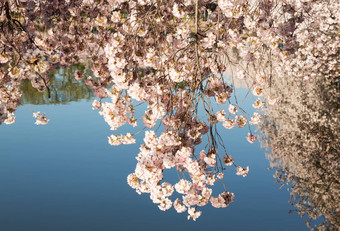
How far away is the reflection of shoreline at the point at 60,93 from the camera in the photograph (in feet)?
66.5

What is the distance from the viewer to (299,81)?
433 inches

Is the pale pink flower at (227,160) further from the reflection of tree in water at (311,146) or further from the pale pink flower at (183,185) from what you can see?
the reflection of tree in water at (311,146)

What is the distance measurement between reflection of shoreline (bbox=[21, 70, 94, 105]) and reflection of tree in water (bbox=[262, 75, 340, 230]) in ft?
38.2

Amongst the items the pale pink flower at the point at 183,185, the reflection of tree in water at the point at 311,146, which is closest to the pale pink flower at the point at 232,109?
the pale pink flower at the point at 183,185

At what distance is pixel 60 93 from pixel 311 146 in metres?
15.3

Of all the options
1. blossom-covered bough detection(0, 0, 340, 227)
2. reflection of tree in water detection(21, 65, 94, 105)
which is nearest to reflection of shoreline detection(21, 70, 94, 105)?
reflection of tree in water detection(21, 65, 94, 105)

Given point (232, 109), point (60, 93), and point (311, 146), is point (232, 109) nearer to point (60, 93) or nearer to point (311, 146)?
point (311, 146)

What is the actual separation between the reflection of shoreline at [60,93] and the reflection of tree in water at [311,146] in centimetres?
1163

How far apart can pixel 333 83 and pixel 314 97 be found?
82 centimetres

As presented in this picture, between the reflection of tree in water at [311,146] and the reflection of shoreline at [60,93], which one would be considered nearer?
the reflection of tree in water at [311,146]

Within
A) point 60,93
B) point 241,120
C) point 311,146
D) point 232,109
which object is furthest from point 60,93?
point 241,120

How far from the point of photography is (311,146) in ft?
25.0

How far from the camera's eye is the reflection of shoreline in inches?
798

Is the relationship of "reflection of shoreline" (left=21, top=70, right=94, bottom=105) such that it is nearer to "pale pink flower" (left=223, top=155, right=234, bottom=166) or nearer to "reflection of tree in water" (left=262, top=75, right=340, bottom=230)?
"reflection of tree in water" (left=262, top=75, right=340, bottom=230)
